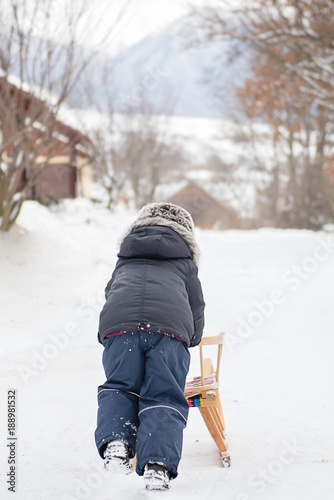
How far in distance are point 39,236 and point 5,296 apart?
2.35m

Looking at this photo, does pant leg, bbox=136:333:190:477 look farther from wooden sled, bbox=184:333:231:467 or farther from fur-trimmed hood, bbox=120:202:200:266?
fur-trimmed hood, bbox=120:202:200:266

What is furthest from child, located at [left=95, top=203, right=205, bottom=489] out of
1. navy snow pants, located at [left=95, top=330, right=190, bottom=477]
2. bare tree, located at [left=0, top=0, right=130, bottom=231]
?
bare tree, located at [left=0, top=0, right=130, bottom=231]

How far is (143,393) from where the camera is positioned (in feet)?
8.44

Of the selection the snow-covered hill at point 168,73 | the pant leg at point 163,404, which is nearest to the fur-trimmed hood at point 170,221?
the pant leg at point 163,404

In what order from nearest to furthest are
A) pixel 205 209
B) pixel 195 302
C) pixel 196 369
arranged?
pixel 195 302, pixel 196 369, pixel 205 209

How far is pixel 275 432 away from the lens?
3508 mm

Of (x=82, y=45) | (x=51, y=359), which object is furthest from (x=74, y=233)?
(x=51, y=359)

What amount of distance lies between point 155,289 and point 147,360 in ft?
1.19

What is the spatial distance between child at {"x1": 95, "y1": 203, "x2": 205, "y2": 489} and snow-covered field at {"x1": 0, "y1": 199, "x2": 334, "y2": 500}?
1.00 ft

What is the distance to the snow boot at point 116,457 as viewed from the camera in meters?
2.43

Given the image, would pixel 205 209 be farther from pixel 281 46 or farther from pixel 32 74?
pixel 32 74

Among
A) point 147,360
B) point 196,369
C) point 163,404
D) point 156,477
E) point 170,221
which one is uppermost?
point 170,221

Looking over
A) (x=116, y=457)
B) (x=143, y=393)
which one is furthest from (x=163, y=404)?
(x=116, y=457)

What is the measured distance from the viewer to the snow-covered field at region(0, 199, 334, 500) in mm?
2822
